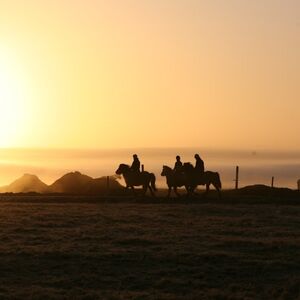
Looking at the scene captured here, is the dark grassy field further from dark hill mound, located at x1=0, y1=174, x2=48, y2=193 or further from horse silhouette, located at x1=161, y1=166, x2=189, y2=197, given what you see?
Answer: dark hill mound, located at x1=0, y1=174, x2=48, y2=193

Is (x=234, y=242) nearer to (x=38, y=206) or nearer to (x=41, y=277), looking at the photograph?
(x=41, y=277)

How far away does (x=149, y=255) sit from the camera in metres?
18.8

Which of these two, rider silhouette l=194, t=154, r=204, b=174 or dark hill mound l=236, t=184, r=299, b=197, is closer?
rider silhouette l=194, t=154, r=204, b=174

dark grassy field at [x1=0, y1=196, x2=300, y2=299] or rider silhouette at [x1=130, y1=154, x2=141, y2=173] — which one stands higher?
rider silhouette at [x1=130, y1=154, x2=141, y2=173]

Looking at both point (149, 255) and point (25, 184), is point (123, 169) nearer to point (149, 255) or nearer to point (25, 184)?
point (149, 255)

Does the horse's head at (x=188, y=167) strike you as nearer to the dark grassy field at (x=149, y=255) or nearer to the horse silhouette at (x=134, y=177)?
the horse silhouette at (x=134, y=177)

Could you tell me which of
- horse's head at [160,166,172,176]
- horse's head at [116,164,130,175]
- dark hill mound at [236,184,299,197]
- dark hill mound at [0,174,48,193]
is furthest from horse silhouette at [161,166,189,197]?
dark hill mound at [0,174,48,193]

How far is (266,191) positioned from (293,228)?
77.7 ft

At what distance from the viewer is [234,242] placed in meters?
21.1

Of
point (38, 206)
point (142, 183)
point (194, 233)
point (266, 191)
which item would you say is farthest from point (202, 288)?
point (266, 191)

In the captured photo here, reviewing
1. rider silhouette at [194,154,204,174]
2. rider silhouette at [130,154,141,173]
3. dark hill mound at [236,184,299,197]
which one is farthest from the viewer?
dark hill mound at [236,184,299,197]

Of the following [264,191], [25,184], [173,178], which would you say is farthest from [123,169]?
[25,184]

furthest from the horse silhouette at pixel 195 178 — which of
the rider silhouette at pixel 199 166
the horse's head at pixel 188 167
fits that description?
the rider silhouette at pixel 199 166

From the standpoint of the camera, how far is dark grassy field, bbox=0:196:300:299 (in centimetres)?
1540
